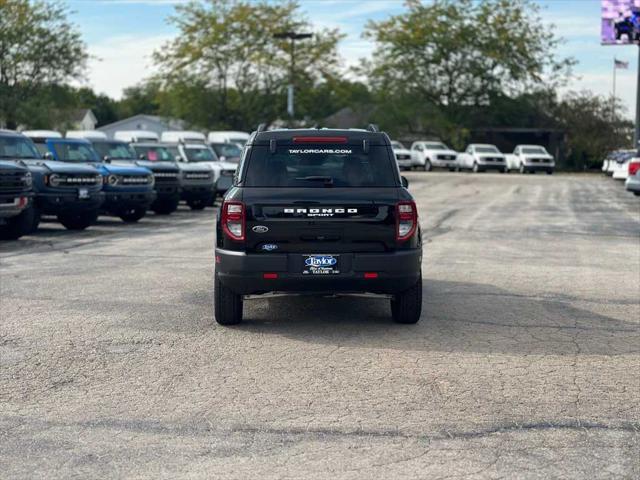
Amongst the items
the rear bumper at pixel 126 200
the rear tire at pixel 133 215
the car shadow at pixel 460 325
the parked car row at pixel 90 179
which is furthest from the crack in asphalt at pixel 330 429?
the rear tire at pixel 133 215

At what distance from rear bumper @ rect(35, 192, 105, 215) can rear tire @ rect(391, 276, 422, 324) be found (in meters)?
11.8

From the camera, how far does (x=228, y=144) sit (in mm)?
32562

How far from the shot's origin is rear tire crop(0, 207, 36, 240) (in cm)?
1762

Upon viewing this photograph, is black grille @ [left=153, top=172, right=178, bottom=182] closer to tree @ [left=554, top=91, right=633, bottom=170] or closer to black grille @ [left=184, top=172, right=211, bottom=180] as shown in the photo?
black grille @ [left=184, top=172, right=211, bottom=180]

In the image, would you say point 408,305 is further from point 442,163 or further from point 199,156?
point 442,163

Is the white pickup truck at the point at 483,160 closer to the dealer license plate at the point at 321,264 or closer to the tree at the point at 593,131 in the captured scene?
the tree at the point at 593,131

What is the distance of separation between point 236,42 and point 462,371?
6246cm

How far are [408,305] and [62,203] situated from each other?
11914 millimetres

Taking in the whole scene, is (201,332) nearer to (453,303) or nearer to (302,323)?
(302,323)

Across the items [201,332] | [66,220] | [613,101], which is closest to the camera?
[201,332]

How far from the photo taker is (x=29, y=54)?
55.0 m

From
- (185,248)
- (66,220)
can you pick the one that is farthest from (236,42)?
(185,248)

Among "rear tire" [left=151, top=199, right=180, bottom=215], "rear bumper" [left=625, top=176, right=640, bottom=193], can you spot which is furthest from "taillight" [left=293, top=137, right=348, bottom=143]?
"rear bumper" [left=625, top=176, right=640, bottom=193]

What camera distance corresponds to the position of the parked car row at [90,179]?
17.6 m
